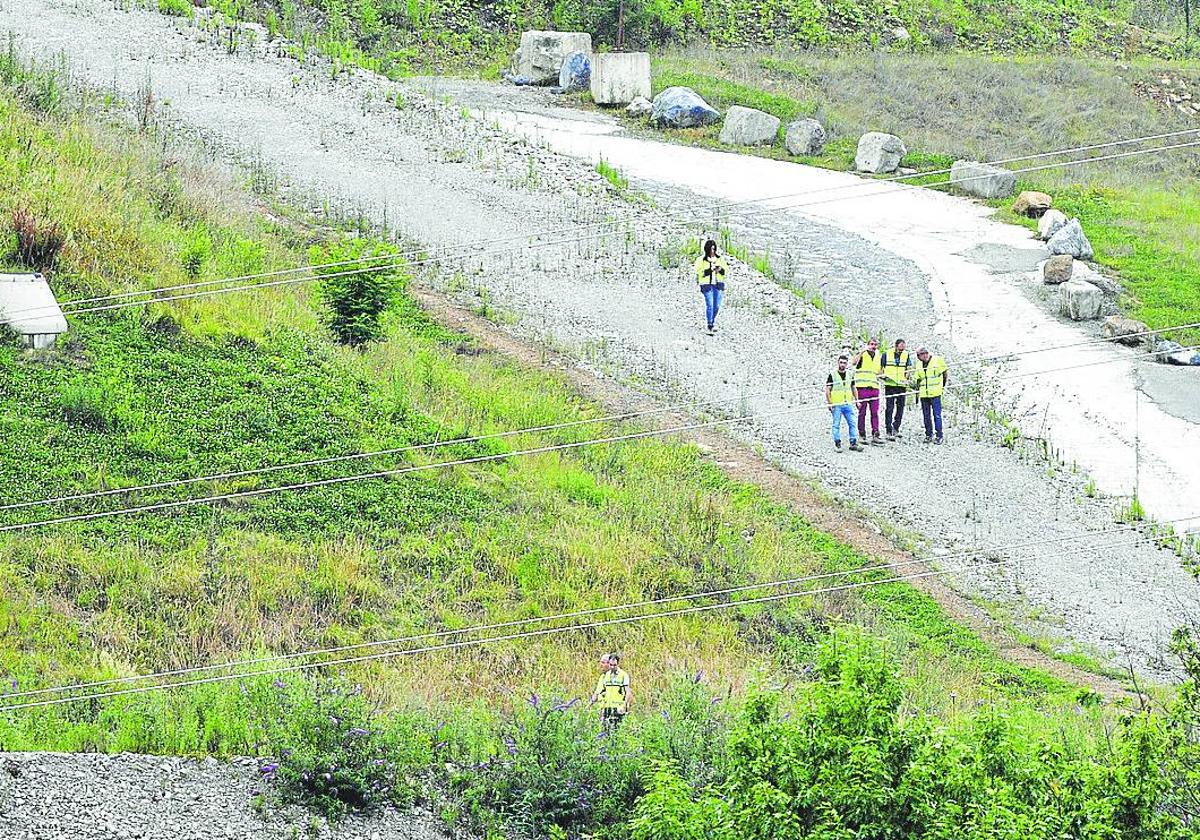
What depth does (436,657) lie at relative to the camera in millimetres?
16453

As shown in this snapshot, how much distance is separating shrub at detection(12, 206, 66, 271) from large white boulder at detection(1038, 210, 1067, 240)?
23931 millimetres

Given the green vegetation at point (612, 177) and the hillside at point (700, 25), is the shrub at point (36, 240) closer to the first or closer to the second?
the green vegetation at point (612, 177)

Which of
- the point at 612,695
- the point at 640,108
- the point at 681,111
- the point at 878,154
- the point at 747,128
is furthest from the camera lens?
the point at 640,108

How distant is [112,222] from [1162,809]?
1771 cm

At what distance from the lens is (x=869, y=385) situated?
23531 mm

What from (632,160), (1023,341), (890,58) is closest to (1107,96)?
(890,58)

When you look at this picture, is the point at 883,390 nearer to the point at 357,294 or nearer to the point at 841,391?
the point at 841,391

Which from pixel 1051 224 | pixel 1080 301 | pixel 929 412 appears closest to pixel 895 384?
pixel 929 412

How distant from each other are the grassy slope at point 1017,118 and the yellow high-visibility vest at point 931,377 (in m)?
12.8

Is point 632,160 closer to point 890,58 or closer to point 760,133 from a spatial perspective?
point 760,133

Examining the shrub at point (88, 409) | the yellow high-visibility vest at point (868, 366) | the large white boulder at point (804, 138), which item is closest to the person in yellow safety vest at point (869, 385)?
the yellow high-visibility vest at point (868, 366)

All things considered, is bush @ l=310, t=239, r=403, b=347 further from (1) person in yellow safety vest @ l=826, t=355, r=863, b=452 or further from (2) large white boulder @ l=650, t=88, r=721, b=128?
(2) large white boulder @ l=650, t=88, r=721, b=128

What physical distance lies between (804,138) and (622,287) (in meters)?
15.8

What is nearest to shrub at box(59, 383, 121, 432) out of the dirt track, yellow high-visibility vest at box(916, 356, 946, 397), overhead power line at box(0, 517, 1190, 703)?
overhead power line at box(0, 517, 1190, 703)
